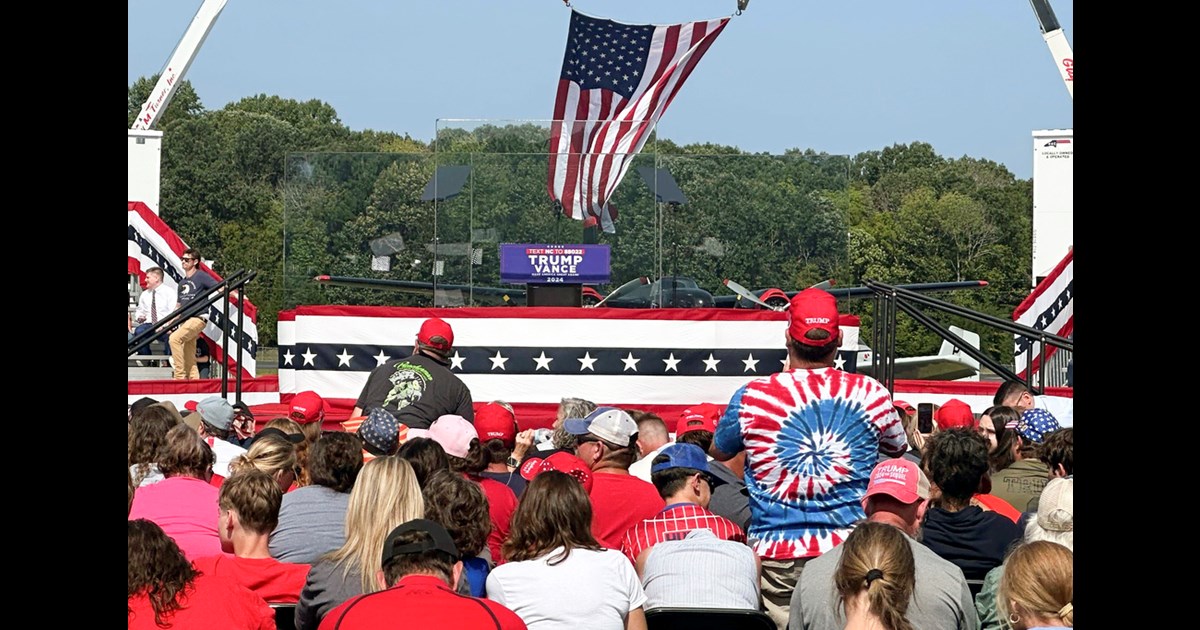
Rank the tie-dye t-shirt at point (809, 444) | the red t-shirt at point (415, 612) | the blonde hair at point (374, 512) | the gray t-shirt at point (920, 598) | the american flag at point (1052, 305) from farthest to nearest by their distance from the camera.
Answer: the american flag at point (1052, 305) → the tie-dye t-shirt at point (809, 444) → the blonde hair at point (374, 512) → the gray t-shirt at point (920, 598) → the red t-shirt at point (415, 612)

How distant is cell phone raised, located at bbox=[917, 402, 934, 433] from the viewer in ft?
32.4

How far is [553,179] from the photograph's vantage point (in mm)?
12961

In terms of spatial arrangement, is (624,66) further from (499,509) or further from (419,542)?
(419,542)

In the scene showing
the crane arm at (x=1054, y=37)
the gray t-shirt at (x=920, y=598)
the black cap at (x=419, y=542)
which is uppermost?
the crane arm at (x=1054, y=37)

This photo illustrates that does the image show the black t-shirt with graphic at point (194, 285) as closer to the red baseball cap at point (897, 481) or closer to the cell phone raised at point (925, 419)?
the cell phone raised at point (925, 419)

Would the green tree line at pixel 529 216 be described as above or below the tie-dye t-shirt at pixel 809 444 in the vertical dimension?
above

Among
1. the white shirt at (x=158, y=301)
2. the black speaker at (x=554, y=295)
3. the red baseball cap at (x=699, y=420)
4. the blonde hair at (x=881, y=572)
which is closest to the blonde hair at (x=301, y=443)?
the red baseball cap at (x=699, y=420)

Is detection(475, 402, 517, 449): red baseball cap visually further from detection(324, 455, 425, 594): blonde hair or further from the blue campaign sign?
the blue campaign sign

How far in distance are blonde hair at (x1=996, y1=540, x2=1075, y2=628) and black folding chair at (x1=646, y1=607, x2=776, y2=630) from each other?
0.85 metres

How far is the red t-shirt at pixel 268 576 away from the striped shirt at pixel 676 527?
122 centimetres

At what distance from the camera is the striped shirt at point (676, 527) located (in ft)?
17.6

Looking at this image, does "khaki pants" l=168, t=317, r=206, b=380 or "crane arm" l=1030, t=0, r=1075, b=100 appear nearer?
"khaki pants" l=168, t=317, r=206, b=380

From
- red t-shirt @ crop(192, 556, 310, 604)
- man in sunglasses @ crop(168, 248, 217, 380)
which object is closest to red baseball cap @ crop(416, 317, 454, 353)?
red t-shirt @ crop(192, 556, 310, 604)
